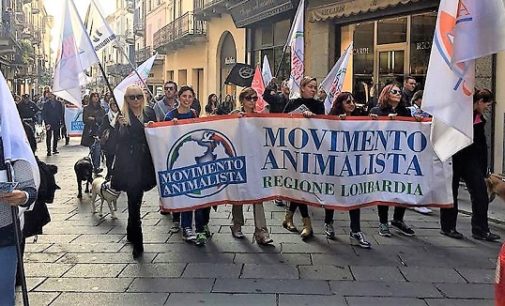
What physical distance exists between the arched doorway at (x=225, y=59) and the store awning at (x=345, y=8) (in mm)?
9210

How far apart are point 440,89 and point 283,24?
1427 centimetres

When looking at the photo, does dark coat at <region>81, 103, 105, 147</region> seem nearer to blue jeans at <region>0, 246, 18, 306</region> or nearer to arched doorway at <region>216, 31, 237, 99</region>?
blue jeans at <region>0, 246, 18, 306</region>

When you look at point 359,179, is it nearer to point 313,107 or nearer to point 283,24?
point 313,107

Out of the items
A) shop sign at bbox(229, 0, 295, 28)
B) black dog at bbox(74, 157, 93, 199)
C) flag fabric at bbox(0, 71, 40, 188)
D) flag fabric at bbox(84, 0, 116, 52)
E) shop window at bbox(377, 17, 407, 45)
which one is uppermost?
shop sign at bbox(229, 0, 295, 28)

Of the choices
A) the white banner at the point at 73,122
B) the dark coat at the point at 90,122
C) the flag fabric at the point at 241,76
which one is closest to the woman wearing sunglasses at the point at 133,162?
the flag fabric at the point at 241,76

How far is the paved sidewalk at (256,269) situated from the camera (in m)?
5.05

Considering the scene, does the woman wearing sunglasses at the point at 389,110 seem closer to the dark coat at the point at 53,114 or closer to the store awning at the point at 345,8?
the store awning at the point at 345,8

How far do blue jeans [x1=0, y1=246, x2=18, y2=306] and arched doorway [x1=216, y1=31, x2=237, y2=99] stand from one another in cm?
2178

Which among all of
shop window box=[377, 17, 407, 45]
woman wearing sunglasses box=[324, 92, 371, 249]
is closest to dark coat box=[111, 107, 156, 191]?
woman wearing sunglasses box=[324, 92, 371, 249]

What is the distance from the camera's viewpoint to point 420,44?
13.2 meters

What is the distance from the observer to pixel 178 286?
17.5 ft

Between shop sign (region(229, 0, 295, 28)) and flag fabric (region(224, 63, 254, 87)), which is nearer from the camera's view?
flag fabric (region(224, 63, 254, 87))

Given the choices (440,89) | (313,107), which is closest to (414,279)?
(440,89)

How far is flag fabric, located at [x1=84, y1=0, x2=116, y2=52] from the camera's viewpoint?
810 centimetres
